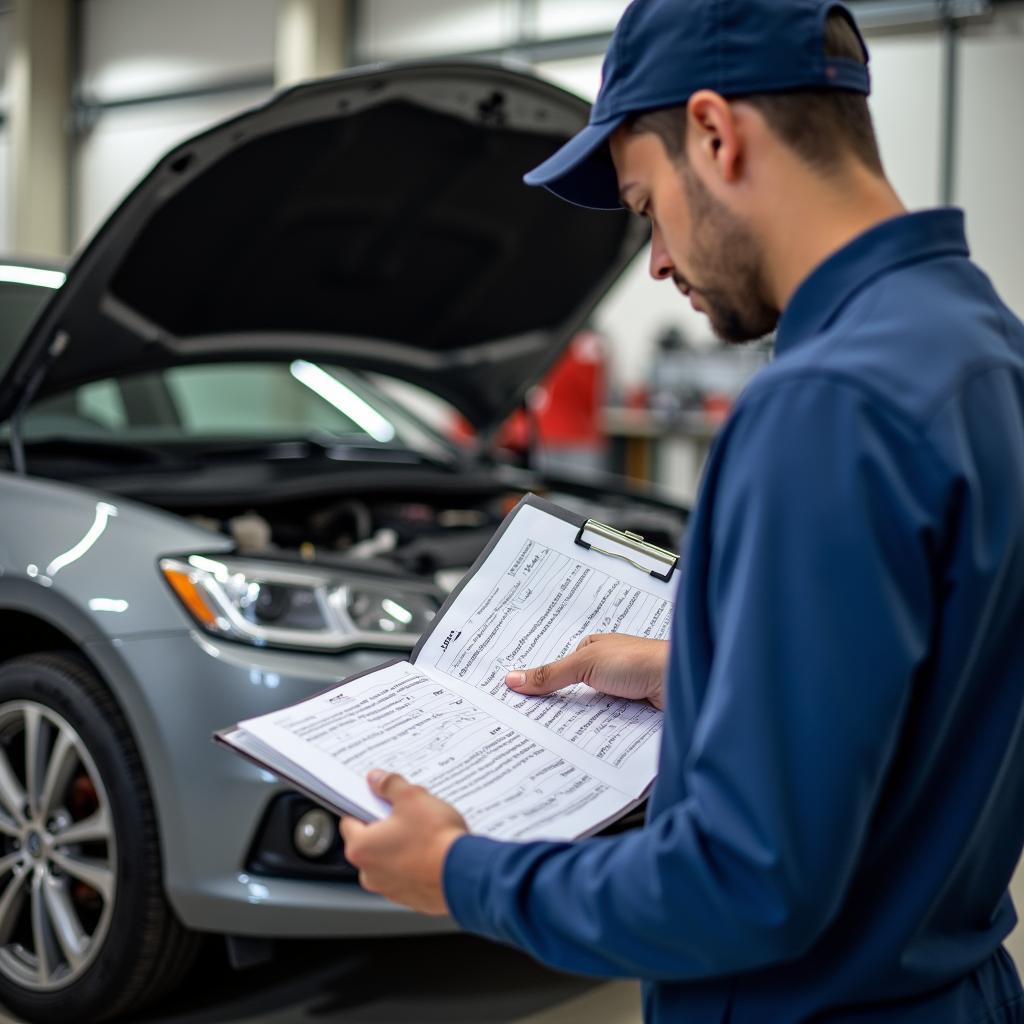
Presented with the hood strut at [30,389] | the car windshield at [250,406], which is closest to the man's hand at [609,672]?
the hood strut at [30,389]

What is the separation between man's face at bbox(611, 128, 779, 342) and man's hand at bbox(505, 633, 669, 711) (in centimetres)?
35

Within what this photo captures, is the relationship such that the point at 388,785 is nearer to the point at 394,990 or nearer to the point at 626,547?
the point at 626,547

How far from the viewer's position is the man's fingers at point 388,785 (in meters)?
0.95

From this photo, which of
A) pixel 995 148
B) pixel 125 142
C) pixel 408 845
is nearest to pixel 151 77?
pixel 125 142

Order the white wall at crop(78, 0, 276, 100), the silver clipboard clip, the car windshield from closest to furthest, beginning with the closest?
the silver clipboard clip < the car windshield < the white wall at crop(78, 0, 276, 100)

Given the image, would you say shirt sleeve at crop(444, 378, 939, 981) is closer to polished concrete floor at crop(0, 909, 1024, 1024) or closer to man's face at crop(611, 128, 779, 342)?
man's face at crop(611, 128, 779, 342)

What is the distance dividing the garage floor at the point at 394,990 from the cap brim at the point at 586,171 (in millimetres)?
1740

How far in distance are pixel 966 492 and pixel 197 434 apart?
294 centimetres

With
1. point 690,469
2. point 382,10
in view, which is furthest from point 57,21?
point 690,469

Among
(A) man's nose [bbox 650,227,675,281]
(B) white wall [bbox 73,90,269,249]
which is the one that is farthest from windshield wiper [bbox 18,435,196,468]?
(B) white wall [bbox 73,90,269,249]

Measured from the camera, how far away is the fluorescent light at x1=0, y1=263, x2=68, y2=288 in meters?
3.18

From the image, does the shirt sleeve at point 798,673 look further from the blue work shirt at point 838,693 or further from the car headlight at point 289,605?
the car headlight at point 289,605

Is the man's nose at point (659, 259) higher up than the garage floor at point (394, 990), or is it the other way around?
the man's nose at point (659, 259)

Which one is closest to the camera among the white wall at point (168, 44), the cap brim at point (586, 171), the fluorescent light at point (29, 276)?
the cap brim at point (586, 171)
